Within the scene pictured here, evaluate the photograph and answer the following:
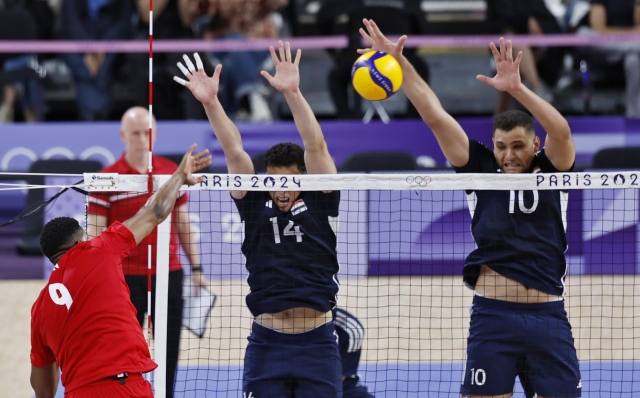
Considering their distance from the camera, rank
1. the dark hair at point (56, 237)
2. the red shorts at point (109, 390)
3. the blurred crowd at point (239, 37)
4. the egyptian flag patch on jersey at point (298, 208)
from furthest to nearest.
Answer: the blurred crowd at point (239, 37) < the egyptian flag patch on jersey at point (298, 208) < the dark hair at point (56, 237) < the red shorts at point (109, 390)

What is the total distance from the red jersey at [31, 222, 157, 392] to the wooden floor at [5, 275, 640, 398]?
335 centimetres

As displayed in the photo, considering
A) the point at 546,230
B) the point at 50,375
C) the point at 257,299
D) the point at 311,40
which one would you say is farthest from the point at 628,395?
the point at 311,40

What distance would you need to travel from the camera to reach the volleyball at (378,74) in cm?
676

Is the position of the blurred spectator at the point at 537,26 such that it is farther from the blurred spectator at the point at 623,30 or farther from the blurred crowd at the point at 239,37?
the blurred spectator at the point at 623,30

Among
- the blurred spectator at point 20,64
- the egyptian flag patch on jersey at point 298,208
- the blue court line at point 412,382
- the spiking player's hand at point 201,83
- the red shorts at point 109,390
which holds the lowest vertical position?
the blue court line at point 412,382

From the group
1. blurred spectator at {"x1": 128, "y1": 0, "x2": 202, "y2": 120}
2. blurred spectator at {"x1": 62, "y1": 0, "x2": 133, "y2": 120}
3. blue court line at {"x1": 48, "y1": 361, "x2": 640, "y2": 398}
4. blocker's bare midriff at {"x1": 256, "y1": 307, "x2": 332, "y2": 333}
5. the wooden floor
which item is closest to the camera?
blocker's bare midriff at {"x1": 256, "y1": 307, "x2": 332, "y2": 333}

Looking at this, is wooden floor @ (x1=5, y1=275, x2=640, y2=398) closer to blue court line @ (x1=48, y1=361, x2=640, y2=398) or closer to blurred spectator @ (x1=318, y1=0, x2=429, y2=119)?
blue court line @ (x1=48, y1=361, x2=640, y2=398)

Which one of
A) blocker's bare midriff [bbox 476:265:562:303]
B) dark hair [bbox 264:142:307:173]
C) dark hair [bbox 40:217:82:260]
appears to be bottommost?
blocker's bare midriff [bbox 476:265:562:303]

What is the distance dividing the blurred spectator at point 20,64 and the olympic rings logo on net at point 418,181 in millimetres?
9350

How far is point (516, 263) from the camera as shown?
6488 mm

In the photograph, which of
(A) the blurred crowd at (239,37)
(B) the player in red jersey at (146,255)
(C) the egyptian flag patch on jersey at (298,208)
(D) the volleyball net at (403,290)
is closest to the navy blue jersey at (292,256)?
(C) the egyptian flag patch on jersey at (298,208)

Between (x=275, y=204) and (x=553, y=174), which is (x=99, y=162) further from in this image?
(x=553, y=174)

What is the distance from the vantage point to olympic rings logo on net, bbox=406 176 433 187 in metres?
6.70

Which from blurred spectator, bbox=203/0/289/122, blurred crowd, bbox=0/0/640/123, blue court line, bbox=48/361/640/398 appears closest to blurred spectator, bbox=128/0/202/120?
blurred crowd, bbox=0/0/640/123
